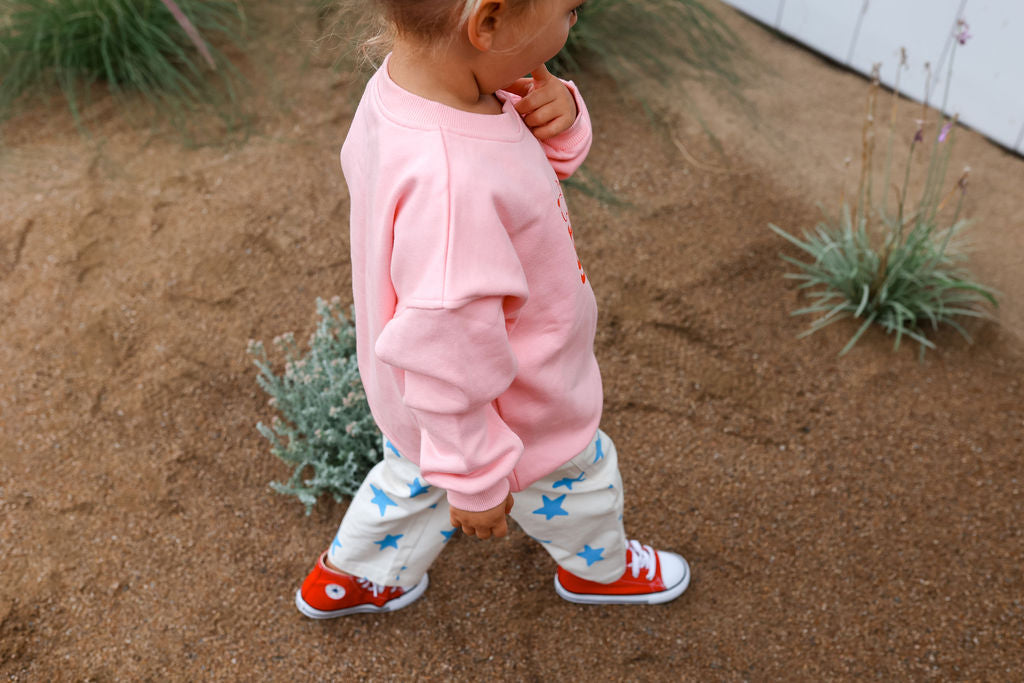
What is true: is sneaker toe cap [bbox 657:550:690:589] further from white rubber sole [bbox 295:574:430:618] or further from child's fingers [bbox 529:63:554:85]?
child's fingers [bbox 529:63:554:85]

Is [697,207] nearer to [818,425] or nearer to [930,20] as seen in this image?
[818,425]

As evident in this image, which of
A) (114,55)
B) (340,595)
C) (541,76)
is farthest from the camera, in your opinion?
(114,55)

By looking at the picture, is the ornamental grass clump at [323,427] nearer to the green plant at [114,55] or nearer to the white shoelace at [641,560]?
the white shoelace at [641,560]

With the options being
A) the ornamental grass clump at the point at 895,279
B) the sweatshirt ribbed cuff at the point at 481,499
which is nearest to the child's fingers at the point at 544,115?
the sweatshirt ribbed cuff at the point at 481,499

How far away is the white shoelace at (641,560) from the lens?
68.9 inches

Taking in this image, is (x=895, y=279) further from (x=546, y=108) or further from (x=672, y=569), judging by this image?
(x=546, y=108)

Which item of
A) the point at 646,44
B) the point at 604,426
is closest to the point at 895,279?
the point at 604,426

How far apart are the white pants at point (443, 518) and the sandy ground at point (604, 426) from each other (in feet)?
0.91

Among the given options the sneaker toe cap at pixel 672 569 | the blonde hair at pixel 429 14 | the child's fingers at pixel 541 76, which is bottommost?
the sneaker toe cap at pixel 672 569

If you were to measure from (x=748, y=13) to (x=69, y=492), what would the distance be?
308 cm

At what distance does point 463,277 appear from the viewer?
0.93m

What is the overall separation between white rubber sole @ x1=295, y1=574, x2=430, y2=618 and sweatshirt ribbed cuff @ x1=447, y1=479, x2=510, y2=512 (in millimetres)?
760

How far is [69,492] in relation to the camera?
6.43 ft

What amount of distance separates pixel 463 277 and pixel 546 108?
0.36 metres
